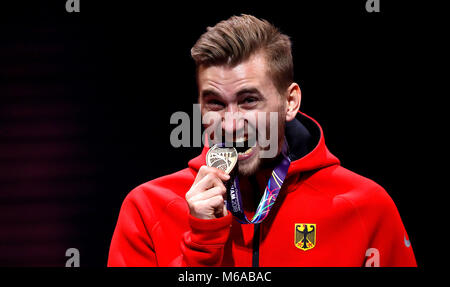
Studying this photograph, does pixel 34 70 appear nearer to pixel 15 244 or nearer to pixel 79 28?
pixel 79 28

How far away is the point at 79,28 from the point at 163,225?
1.28 m

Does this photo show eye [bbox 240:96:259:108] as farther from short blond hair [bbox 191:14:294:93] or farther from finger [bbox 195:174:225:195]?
finger [bbox 195:174:225:195]

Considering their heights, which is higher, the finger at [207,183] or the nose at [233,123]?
the nose at [233,123]

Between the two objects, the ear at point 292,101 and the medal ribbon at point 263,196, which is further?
the ear at point 292,101

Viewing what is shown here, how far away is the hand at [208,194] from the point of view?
5.85 ft

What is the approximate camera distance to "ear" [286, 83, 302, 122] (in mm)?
2164

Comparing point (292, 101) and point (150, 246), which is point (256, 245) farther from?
point (292, 101)

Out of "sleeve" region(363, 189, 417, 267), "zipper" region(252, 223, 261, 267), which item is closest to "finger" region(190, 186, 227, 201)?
"zipper" region(252, 223, 261, 267)

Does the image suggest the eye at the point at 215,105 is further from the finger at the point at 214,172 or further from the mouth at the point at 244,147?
the finger at the point at 214,172

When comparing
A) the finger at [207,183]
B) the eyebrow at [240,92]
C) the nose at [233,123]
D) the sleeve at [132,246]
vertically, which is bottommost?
the sleeve at [132,246]

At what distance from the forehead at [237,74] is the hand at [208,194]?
390 millimetres

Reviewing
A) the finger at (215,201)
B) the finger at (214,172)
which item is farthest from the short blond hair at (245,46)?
the finger at (215,201)

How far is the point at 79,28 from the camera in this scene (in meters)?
2.74

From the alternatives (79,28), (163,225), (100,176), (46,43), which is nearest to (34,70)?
(46,43)
